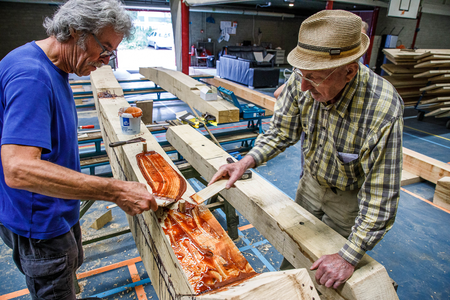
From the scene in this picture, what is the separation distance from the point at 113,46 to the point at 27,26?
1546 cm

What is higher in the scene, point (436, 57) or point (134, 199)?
point (436, 57)

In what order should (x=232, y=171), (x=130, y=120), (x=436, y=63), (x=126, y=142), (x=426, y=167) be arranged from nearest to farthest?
(x=232, y=171) < (x=126, y=142) < (x=130, y=120) < (x=426, y=167) < (x=436, y=63)

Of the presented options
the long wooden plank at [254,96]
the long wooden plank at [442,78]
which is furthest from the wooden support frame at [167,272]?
the long wooden plank at [442,78]

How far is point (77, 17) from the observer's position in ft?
4.20

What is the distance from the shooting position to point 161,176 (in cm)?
183

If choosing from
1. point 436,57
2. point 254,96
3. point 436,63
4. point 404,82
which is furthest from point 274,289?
point 404,82

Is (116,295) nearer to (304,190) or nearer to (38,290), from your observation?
(38,290)

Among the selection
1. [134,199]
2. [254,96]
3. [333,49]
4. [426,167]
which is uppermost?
[333,49]

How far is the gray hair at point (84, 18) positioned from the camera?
1.29m

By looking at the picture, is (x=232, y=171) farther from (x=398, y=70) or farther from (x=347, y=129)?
(x=398, y=70)

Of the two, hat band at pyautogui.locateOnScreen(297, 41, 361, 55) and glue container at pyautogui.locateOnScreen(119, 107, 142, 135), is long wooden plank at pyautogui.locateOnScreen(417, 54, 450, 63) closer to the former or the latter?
hat band at pyautogui.locateOnScreen(297, 41, 361, 55)

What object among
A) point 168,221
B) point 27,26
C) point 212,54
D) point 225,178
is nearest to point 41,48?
point 168,221

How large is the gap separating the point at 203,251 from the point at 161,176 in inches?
27.4

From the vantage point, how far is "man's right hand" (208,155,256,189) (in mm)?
1720
